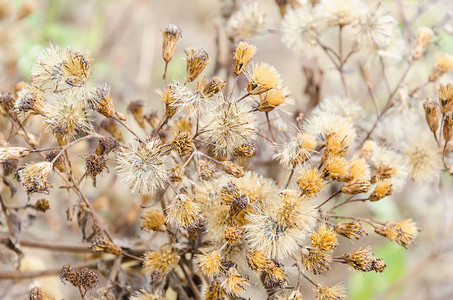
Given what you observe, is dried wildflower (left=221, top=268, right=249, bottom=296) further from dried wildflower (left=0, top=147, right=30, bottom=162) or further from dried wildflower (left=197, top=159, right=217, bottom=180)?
dried wildflower (left=0, top=147, right=30, bottom=162)

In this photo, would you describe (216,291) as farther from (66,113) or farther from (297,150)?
(66,113)

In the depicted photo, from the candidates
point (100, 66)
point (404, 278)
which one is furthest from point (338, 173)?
point (100, 66)

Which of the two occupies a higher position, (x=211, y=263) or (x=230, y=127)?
(x=230, y=127)

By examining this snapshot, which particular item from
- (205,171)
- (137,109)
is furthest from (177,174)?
(137,109)

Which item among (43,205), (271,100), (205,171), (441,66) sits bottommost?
(43,205)

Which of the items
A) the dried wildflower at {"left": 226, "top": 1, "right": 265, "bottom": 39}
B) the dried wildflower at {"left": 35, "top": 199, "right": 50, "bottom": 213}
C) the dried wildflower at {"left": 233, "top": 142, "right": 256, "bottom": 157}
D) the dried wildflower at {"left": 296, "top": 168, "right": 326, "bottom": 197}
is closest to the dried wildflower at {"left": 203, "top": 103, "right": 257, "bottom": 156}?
the dried wildflower at {"left": 233, "top": 142, "right": 256, "bottom": 157}
